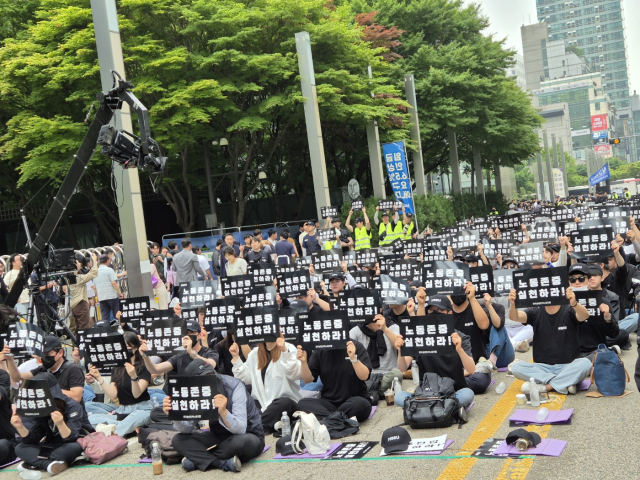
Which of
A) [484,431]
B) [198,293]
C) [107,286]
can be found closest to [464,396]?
[484,431]

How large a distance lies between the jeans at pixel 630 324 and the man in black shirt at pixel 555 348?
2124 millimetres

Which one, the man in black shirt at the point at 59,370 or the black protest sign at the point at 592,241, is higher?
the black protest sign at the point at 592,241

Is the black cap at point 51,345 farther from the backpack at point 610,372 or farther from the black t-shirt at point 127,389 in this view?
the backpack at point 610,372

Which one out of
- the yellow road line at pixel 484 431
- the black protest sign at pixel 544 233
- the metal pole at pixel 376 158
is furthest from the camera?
the metal pole at pixel 376 158

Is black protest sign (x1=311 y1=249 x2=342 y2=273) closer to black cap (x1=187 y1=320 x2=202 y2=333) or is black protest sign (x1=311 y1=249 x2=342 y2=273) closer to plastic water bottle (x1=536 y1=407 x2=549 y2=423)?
black cap (x1=187 y1=320 x2=202 y2=333)

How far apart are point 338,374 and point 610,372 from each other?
3.07 metres

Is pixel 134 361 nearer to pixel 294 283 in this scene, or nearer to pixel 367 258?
pixel 294 283

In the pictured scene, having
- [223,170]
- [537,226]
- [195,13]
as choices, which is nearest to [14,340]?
[537,226]

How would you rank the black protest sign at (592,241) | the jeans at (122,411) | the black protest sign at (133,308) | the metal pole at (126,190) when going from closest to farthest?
the jeans at (122,411) → the black protest sign at (133,308) → the black protest sign at (592,241) → the metal pole at (126,190)

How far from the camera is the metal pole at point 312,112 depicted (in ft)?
89.5

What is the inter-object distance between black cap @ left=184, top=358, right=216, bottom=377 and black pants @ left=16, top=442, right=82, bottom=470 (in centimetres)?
172

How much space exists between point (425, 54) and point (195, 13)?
2012cm

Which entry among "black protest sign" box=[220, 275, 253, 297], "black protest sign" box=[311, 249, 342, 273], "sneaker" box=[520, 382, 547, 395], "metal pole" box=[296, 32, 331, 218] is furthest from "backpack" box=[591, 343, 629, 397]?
"metal pole" box=[296, 32, 331, 218]

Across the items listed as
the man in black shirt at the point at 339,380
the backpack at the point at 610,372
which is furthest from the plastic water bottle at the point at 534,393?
the man in black shirt at the point at 339,380
